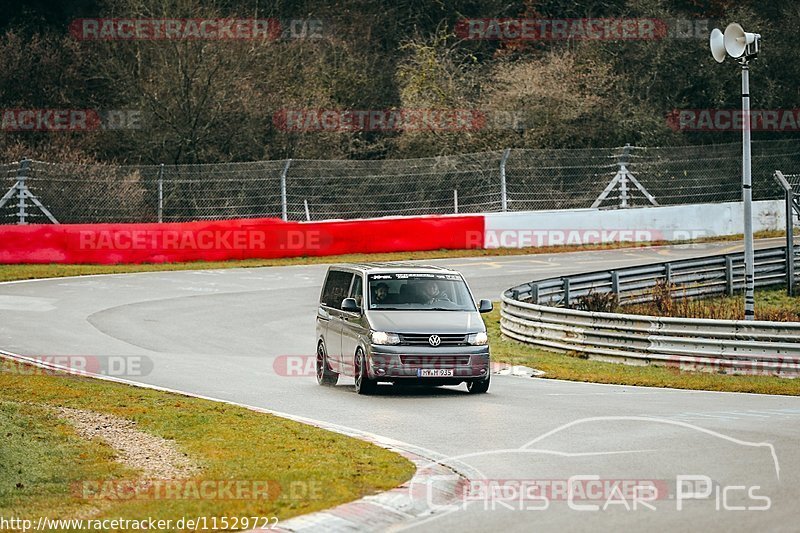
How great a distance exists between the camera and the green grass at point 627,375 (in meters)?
17.7

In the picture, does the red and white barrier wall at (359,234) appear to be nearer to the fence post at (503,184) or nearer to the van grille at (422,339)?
Result: the fence post at (503,184)

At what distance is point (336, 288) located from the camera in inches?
747

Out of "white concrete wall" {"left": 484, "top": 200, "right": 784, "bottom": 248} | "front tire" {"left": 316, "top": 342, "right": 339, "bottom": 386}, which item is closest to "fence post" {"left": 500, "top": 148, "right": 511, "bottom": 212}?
"white concrete wall" {"left": 484, "top": 200, "right": 784, "bottom": 248}

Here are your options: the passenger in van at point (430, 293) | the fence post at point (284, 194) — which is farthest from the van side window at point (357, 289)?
the fence post at point (284, 194)

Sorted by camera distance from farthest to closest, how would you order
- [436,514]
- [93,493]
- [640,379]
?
1. [640,379]
2. [93,493]
3. [436,514]

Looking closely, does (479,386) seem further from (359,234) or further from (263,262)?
(359,234)

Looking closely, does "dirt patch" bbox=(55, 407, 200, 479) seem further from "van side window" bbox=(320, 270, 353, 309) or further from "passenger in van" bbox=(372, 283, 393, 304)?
"van side window" bbox=(320, 270, 353, 309)

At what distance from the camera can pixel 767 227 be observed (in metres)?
42.4

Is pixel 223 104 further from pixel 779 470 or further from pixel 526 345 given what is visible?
pixel 779 470

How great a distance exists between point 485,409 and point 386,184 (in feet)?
80.9

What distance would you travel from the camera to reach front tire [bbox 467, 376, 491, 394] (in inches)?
670

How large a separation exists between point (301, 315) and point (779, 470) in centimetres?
1730

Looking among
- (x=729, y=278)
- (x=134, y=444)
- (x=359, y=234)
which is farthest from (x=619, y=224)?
(x=134, y=444)

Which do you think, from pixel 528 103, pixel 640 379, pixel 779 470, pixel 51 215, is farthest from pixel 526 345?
pixel 528 103
